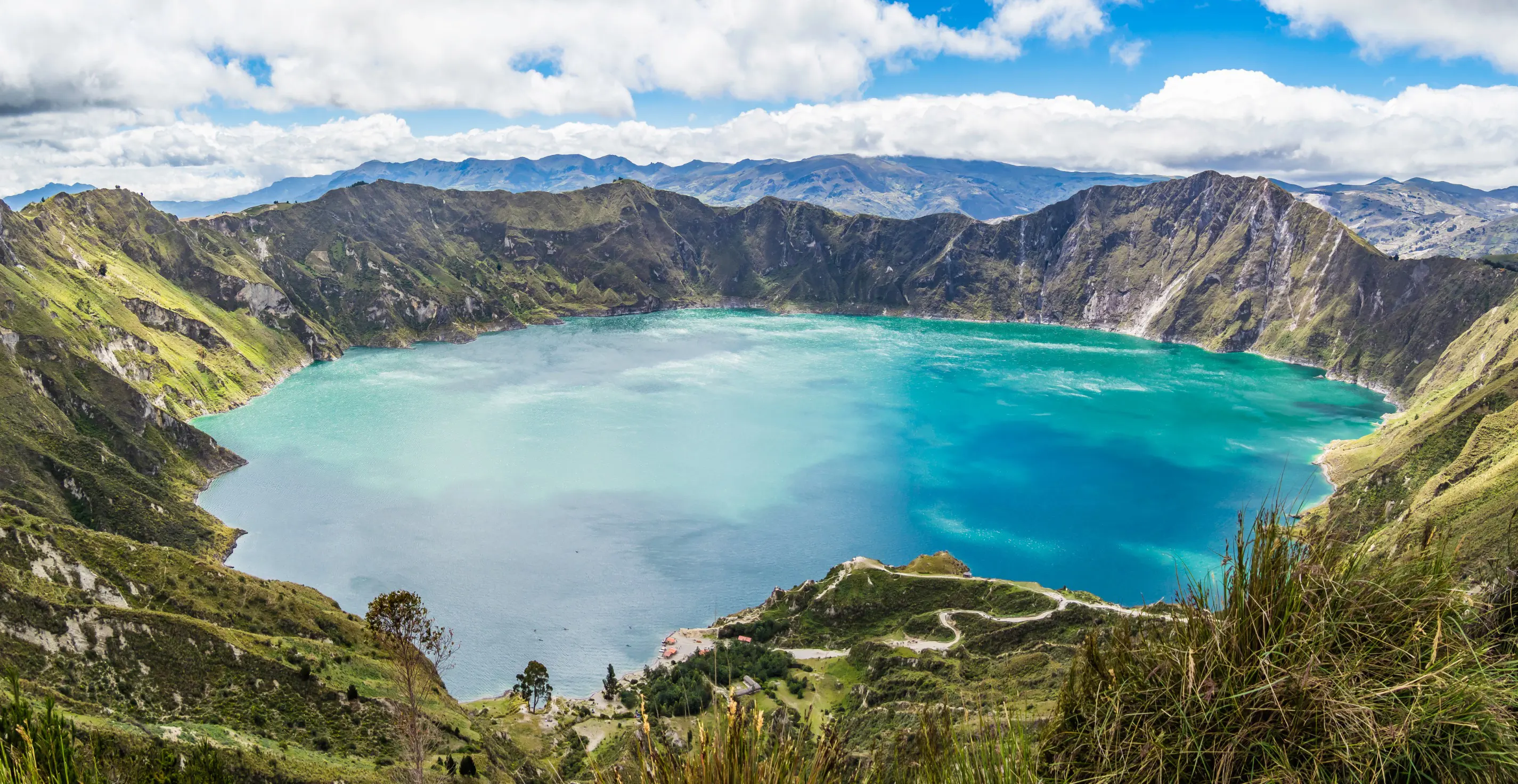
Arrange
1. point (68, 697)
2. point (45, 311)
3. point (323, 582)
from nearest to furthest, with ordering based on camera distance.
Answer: point (68, 697), point (323, 582), point (45, 311)

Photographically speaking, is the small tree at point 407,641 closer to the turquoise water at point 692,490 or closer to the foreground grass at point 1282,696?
the turquoise water at point 692,490

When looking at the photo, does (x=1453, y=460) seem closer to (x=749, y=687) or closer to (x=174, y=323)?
(x=749, y=687)

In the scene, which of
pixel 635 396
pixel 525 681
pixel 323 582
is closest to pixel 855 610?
pixel 525 681

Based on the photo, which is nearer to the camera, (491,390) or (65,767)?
(65,767)

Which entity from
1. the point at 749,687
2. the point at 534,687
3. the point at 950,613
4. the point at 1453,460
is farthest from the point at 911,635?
the point at 1453,460

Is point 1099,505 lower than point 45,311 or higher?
lower

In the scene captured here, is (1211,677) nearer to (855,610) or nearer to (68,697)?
(68,697)

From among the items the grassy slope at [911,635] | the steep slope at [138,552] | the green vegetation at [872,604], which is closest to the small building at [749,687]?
the grassy slope at [911,635]
